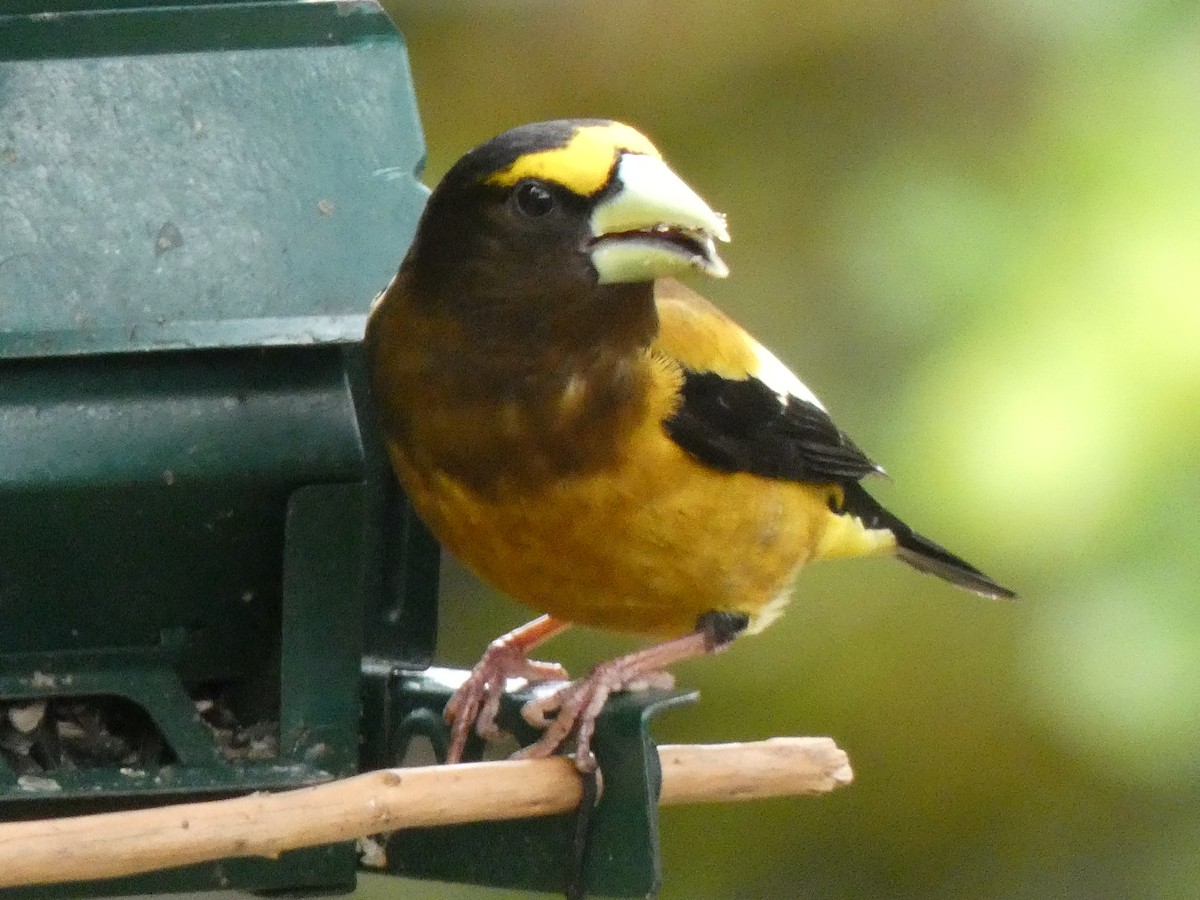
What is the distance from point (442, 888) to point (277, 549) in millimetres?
2248

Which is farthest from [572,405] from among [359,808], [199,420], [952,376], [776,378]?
[952,376]

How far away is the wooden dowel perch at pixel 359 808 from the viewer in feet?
7.09

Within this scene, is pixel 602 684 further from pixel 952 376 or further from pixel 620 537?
pixel 952 376

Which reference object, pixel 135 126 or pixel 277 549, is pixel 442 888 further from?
pixel 135 126

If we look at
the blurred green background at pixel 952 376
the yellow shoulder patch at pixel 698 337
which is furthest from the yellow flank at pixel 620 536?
the blurred green background at pixel 952 376

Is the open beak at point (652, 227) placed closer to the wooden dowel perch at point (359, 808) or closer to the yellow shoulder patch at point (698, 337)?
the yellow shoulder patch at point (698, 337)

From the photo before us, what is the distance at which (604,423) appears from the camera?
309 cm

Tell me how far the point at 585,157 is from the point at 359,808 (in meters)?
0.93

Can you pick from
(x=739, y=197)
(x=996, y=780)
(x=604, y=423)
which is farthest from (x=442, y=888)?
(x=604, y=423)

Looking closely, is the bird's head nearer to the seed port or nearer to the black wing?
the black wing

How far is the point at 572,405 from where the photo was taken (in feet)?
10.0

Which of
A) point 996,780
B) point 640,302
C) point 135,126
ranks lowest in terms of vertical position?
point 996,780

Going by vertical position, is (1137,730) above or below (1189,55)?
below

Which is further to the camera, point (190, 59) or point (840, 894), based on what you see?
point (840, 894)
